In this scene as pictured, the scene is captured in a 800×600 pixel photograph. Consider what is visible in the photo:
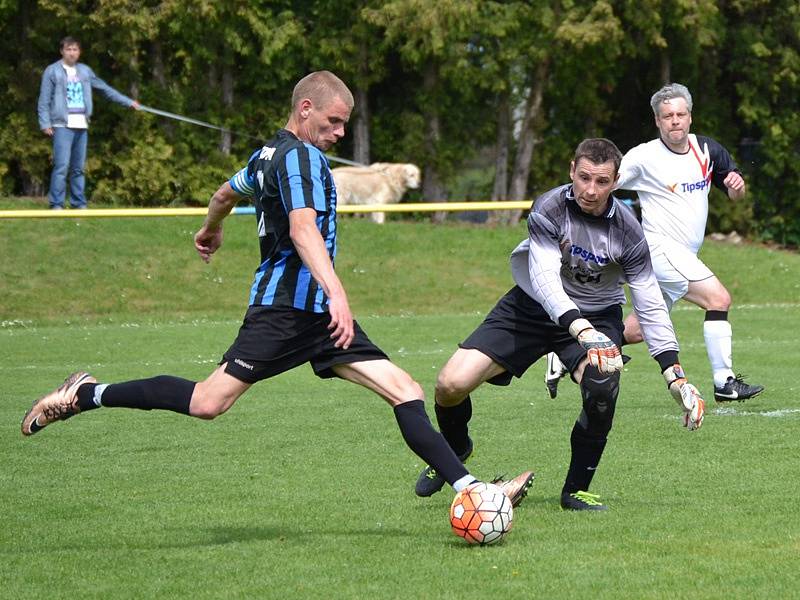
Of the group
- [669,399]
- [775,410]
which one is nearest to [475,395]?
[669,399]

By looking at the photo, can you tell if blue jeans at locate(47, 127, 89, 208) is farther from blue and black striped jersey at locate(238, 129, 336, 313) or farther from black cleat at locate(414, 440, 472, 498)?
blue and black striped jersey at locate(238, 129, 336, 313)

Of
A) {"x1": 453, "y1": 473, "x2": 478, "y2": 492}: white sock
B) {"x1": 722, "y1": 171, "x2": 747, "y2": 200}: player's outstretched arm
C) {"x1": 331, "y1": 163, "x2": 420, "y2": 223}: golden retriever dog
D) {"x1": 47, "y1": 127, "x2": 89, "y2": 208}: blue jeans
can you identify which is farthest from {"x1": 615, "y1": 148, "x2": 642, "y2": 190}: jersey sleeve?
{"x1": 331, "y1": 163, "x2": 420, "y2": 223}: golden retriever dog

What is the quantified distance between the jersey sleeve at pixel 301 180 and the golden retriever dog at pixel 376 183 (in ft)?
53.1

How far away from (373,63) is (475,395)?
1399 centimetres

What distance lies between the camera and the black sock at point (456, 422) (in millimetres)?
6773

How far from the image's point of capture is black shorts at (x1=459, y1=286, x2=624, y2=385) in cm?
652

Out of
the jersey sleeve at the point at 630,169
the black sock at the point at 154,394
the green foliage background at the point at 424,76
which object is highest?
the green foliage background at the point at 424,76

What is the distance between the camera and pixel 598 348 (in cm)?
580

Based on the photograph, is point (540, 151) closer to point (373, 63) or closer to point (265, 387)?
point (373, 63)

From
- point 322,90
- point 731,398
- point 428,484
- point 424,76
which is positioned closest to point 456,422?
point 428,484

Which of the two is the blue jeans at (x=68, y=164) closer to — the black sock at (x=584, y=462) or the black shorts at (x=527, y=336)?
the black shorts at (x=527, y=336)

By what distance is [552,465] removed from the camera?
7492 millimetres

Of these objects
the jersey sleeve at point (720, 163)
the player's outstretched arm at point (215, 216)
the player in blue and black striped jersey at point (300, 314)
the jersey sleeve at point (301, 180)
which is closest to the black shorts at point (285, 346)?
the player in blue and black striped jersey at point (300, 314)

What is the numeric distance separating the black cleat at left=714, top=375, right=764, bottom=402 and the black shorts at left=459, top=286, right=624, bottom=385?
3.15 m
